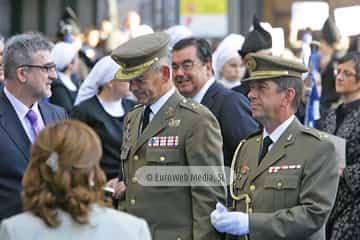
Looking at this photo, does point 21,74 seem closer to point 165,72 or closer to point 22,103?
point 22,103

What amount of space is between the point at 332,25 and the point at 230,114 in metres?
4.80

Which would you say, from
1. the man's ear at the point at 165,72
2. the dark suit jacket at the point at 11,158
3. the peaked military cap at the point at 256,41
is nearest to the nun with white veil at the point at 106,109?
the peaked military cap at the point at 256,41

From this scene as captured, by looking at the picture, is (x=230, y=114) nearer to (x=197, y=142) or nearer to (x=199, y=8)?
(x=197, y=142)

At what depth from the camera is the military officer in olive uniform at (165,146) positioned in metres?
6.16

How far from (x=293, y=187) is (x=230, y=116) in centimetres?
179

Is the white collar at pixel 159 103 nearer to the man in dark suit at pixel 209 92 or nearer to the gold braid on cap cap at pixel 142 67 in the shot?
the gold braid on cap cap at pixel 142 67

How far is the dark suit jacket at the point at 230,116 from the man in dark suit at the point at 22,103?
3.65ft

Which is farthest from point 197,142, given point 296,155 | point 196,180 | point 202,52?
point 202,52

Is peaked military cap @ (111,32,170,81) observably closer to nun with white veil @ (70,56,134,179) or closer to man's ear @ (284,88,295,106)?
man's ear @ (284,88,295,106)

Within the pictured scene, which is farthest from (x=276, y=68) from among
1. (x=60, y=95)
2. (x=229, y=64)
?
(x=60, y=95)

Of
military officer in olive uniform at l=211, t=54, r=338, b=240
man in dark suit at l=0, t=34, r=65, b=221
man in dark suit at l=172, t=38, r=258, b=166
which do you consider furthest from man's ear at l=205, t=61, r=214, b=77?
military officer in olive uniform at l=211, t=54, r=338, b=240

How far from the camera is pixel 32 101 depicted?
6.72 m

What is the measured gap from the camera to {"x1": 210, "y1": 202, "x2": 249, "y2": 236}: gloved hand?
574cm

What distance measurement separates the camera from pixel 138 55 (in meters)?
6.34
